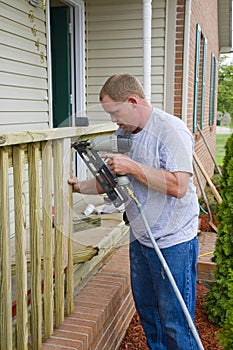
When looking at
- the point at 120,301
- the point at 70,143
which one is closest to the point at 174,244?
the point at 70,143

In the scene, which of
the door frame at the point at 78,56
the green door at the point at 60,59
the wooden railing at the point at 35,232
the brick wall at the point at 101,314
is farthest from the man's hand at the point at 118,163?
the door frame at the point at 78,56

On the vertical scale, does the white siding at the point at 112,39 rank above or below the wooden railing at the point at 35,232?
above

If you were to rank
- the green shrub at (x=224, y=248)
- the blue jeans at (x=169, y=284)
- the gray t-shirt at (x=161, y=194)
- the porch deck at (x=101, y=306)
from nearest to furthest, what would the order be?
the gray t-shirt at (x=161, y=194) < the blue jeans at (x=169, y=284) < the porch deck at (x=101, y=306) < the green shrub at (x=224, y=248)

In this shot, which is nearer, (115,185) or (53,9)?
(115,185)

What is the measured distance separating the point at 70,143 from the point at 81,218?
1.45ft

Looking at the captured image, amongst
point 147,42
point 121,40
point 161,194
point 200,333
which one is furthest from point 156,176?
point 121,40

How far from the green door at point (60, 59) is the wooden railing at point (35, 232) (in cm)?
318

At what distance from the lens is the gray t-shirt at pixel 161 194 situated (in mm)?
1956

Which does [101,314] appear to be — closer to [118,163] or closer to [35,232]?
[35,232]

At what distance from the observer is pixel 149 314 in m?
2.46

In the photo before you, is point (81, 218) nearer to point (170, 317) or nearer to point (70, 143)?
point (70, 143)

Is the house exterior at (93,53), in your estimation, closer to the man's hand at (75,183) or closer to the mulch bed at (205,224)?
the mulch bed at (205,224)

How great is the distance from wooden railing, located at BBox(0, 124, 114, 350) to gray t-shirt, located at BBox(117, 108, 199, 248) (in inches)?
13.7

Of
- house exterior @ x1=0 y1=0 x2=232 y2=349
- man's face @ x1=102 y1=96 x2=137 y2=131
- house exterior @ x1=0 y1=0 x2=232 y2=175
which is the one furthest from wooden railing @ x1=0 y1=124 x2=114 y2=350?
house exterior @ x1=0 y1=0 x2=232 y2=175
